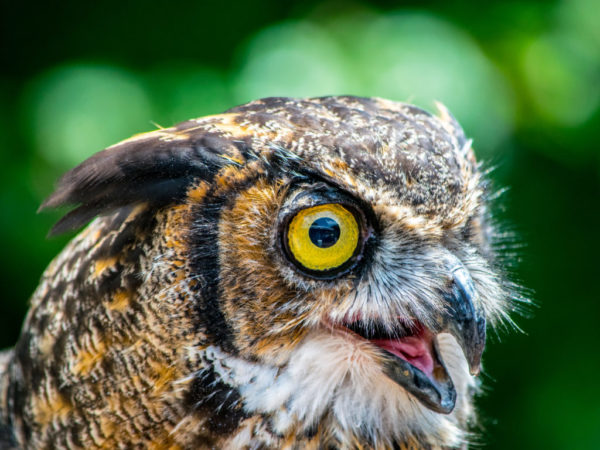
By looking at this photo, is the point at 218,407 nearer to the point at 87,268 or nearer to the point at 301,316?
the point at 301,316

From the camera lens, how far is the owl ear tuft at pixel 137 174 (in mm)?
1309

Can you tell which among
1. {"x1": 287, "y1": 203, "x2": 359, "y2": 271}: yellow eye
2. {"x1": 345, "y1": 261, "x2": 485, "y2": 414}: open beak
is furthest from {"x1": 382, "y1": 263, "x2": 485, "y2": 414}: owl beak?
{"x1": 287, "y1": 203, "x2": 359, "y2": 271}: yellow eye

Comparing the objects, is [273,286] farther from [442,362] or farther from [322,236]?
[442,362]

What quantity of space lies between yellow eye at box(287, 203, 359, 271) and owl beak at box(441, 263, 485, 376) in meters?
0.22

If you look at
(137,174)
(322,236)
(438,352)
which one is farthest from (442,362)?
(137,174)

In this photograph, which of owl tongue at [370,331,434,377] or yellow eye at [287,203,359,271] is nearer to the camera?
yellow eye at [287,203,359,271]

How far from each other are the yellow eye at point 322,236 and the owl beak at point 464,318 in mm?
217

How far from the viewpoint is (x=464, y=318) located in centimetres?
127

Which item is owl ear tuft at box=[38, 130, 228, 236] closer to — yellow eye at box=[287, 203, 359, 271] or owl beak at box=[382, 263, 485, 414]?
yellow eye at box=[287, 203, 359, 271]

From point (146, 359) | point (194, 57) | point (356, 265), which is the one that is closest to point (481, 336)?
point (356, 265)

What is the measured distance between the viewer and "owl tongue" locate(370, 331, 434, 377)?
1.33 metres

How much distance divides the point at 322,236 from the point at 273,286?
0.13 m

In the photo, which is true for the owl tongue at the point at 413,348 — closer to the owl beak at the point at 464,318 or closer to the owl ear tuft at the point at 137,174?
the owl beak at the point at 464,318

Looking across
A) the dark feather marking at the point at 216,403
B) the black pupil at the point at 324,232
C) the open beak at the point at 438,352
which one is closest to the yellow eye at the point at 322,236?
the black pupil at the point at 324,232
